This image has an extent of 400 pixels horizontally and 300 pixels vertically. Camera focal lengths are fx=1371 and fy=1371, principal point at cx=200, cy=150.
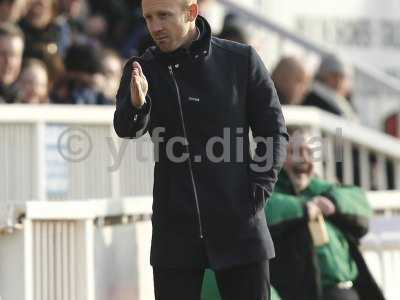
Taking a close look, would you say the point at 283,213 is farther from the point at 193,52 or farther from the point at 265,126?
the point at 193,52

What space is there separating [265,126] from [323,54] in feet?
22.6

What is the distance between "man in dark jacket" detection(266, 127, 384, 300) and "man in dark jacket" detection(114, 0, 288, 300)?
176 centimetres

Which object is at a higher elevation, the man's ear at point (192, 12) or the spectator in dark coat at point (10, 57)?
the spectator in dark coat at point (10, 57)

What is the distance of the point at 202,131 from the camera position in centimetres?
570

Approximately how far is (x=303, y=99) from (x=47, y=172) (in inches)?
116

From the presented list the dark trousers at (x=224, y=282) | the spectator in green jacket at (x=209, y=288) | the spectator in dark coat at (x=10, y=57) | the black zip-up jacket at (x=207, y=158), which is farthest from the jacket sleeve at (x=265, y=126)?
the spectator in dark coat at (x=10, y=57)

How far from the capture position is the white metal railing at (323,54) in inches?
488

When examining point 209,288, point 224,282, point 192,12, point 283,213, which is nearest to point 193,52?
point 192,12

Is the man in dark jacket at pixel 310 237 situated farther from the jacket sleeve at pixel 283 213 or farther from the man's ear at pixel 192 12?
the man's ear at pixel 192 12

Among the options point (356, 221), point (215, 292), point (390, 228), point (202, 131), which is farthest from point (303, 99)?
point (202, 131)

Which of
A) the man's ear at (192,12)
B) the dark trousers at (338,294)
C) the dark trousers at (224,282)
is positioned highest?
the man's ear at (192,12)

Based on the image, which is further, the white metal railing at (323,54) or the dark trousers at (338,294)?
the white metal railing at (323,54)

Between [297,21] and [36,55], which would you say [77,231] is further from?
[297,21]

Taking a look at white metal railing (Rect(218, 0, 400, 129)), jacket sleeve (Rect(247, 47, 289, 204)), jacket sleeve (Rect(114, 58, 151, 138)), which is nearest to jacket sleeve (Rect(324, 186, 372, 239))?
jacket sleeve (Rect(247, 47, 289, 204))
